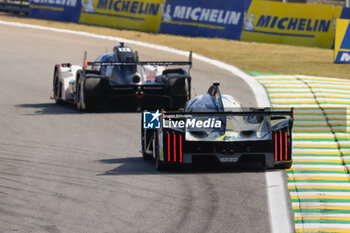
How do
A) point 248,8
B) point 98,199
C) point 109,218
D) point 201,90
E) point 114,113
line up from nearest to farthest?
1. point 109,218
2. point 98,199
3. point 114,113
4. point 201,90
5. point 248,8

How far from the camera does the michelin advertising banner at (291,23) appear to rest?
34.2 metres

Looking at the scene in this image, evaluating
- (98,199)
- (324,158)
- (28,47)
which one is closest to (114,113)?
(324,158)

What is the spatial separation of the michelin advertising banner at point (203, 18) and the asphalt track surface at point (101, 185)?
16609 mm

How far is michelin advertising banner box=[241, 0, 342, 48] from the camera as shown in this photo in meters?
34.2

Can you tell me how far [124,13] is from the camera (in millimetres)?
39219

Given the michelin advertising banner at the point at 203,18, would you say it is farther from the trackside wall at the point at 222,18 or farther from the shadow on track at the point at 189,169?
the shadow on track at the point at 189,169

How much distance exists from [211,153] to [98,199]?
2.28 metres

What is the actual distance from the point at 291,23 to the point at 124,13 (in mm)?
8746

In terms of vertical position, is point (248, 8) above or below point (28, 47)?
above

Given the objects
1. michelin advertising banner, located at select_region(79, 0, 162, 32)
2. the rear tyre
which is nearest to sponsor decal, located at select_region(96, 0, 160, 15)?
michelin advertising banner, located at select_region(79, 0, 162, 32)

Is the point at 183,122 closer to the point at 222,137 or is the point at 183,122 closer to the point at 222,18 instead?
the point at 222,137

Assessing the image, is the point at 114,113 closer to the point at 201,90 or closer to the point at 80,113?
the point at 80,113

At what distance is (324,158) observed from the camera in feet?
46.9

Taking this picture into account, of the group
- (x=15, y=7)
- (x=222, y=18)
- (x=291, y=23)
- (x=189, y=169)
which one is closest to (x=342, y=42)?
(x=291, y=23)
